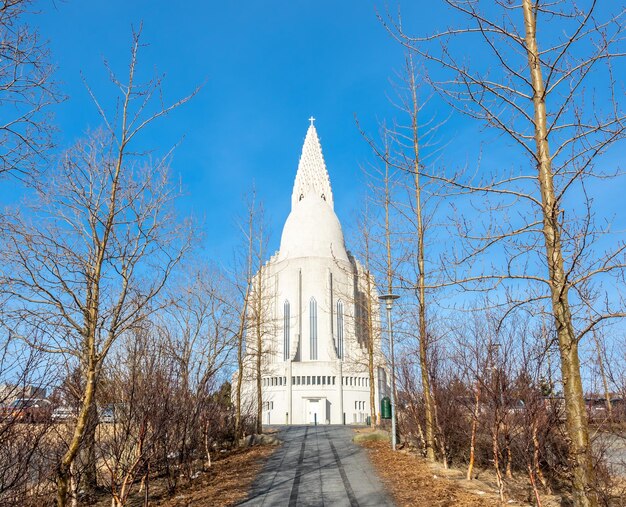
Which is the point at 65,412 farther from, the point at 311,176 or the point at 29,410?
the point at 311,176

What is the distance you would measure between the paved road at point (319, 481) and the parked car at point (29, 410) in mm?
4180

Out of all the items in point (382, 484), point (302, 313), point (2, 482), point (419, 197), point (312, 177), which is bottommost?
point (382, 484)

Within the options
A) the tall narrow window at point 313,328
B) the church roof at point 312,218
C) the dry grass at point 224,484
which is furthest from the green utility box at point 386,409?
the church roof at point 312,218

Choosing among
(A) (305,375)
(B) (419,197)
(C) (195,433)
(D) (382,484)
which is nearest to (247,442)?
(C) (195,433)

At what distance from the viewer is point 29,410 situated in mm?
6953

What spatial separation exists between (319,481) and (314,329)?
51269 millimetres

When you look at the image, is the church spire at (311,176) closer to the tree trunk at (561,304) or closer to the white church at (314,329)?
the white church at (314,329)

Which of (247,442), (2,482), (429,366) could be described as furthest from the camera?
(247,442)

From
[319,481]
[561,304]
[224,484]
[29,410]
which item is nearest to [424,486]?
[319,481]

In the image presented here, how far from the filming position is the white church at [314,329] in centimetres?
5631

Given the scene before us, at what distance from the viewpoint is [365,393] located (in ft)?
189

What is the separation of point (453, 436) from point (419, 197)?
23.8 ft

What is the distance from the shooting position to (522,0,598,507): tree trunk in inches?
209

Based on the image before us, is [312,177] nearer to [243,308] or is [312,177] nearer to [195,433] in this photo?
[243,308]
